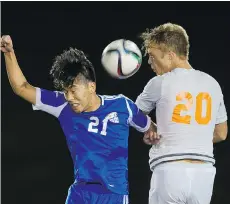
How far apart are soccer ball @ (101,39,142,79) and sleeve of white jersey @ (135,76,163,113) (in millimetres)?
204

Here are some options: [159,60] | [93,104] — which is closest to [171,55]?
[159,60]

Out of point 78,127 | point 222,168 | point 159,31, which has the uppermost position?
point 159,31

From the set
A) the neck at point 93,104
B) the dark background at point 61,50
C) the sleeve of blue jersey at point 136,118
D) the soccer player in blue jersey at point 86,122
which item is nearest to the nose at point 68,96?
the soccer player in blue jersey at point 86,122

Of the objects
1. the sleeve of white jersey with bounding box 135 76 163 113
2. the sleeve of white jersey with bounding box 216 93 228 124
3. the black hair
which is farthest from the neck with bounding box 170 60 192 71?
the black hair

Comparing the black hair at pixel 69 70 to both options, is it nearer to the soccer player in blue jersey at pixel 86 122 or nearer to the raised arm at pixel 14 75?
the soccer player in blue jersey at pixel 86 122

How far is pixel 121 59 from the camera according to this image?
403 centimetres

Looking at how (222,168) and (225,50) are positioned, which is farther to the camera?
(225,50)

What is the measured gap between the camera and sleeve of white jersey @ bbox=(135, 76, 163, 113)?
12.5 feet

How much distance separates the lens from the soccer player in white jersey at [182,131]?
3686 millimetres

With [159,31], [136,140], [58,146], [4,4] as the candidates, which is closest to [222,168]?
[136,140]

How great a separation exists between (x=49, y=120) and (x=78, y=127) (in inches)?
128

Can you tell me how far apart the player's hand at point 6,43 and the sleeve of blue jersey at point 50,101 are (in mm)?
247

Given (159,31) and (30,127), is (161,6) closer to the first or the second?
(30,127)

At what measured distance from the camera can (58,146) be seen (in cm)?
667
